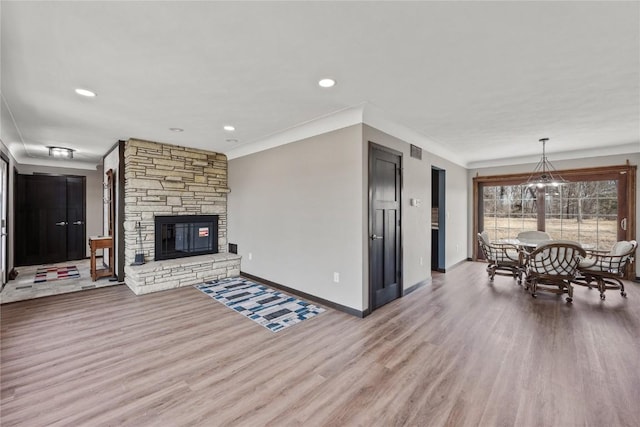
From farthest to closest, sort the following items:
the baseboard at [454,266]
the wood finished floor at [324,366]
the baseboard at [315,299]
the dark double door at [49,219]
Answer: the dark double door at [49,219]
the baseboard at [454,266]
the baseboard at [315,299]
the wood finished floor at [324,366]

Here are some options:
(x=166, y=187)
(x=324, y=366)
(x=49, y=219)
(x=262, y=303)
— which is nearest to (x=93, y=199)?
(x=49, y=219)

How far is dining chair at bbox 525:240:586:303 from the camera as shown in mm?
3965

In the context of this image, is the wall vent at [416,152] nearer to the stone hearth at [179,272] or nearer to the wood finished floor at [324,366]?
the wood finished floor at [324,366]

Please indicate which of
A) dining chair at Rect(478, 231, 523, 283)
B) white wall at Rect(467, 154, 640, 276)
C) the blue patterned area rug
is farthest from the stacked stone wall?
white wall at Rect(467, 154, 640, 276)

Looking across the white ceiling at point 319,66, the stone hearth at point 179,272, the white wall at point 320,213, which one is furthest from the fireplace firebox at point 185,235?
the white ceiling at point 319,66

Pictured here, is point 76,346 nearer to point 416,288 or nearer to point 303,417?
point 303,417

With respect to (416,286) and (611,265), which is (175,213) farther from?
(611,265)

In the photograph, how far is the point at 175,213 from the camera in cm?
514

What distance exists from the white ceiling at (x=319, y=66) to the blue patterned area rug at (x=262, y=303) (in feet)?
8.00

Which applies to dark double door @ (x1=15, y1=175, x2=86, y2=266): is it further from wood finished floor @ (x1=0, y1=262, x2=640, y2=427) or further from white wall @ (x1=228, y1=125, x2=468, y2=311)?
white wall @ (x1=228, y1=125, x2=468, y2=311)

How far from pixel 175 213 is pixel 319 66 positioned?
4096mm

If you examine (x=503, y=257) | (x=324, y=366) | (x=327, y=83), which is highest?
(x=327, y=83)

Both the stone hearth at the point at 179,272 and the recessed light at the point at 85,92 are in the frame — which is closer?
the recessed light at the point at 85,92

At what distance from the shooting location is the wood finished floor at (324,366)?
5.99ft
